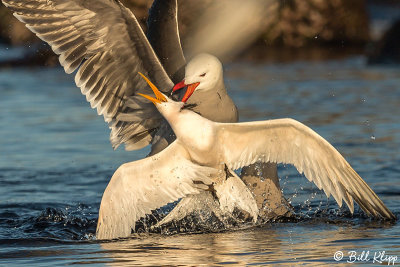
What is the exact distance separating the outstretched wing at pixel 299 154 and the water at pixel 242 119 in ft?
1.04

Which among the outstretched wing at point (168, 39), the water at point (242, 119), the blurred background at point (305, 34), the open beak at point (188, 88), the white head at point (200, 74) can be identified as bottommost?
the water at point (242, 119)

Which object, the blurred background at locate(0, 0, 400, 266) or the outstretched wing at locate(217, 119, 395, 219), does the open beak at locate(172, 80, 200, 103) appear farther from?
the blurred background at locate(0, 0, 400, 266)

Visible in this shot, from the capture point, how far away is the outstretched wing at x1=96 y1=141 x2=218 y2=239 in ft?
23.0

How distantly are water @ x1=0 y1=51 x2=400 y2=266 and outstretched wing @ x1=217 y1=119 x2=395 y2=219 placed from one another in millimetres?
317

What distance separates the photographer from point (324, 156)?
23.4 ft

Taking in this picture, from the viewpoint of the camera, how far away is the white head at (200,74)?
24.7 feet

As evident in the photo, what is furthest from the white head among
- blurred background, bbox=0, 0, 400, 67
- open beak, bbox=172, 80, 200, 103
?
blurred background, bbox=0, 0, 400, 67

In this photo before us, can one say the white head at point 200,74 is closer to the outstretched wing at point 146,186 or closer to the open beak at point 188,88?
the open beak at point 188,88

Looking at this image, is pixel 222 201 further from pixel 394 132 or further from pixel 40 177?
pixel 394 132

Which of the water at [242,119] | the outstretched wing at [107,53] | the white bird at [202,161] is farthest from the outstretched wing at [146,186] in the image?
the outstretched wing at [107,53]

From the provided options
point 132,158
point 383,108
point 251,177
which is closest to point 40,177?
point 132,158

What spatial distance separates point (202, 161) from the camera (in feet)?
23.5

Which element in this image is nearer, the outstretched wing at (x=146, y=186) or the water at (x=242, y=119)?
the water at (x=242, y=119)

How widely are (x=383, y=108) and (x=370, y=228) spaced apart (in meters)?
6.27
